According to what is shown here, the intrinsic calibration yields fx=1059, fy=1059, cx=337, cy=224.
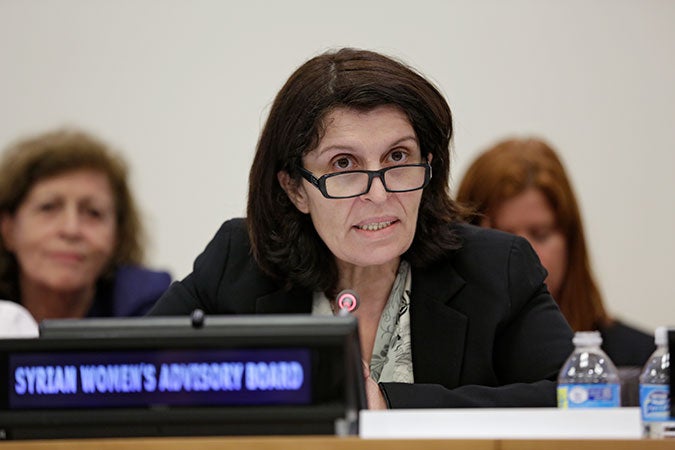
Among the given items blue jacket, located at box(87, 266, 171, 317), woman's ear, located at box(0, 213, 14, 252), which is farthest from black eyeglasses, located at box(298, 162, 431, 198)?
woman's ear, located at box(0, 213, 14, 252)

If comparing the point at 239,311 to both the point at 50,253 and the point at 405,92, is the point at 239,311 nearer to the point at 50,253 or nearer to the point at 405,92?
the point at 405,92

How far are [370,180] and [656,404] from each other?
0.76 metres

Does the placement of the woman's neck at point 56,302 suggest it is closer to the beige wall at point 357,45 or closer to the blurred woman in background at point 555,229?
the beige wall at point 357,45

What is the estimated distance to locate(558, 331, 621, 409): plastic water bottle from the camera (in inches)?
58.4

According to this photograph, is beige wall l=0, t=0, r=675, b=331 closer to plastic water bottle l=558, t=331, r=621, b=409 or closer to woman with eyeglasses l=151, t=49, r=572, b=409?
woman with eyeglasses l=151, t=49, r=572, b=409

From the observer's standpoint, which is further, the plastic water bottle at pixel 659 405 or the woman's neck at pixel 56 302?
the woman's neck at pixel 56 302

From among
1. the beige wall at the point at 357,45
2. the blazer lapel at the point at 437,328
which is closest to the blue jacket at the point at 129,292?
the beige wall at the point at 357,45

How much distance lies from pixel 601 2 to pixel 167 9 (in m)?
1.55

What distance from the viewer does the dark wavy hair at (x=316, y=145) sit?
80.0 inches

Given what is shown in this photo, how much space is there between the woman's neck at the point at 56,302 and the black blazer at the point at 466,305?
1389 millimetres

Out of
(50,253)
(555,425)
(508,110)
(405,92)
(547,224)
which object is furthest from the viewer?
(508,110)

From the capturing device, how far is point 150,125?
3834mm

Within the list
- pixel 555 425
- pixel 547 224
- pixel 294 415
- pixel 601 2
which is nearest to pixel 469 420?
pixel 555 425

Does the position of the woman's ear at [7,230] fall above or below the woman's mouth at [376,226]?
below
